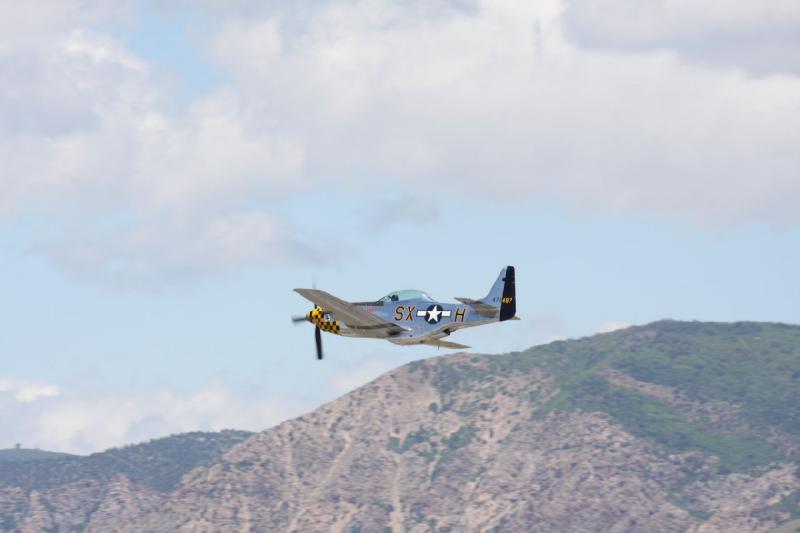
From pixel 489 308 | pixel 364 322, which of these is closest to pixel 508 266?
pixel 489 308

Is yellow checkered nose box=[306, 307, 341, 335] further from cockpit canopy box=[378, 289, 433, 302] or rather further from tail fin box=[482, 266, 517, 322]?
tail fin box=[482, 266, 517, 322]

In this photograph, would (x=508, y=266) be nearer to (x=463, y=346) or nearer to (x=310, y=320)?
(x=463, y=346)

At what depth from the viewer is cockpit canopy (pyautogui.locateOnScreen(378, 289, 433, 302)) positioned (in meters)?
102

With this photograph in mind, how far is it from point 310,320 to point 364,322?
23.0 ft

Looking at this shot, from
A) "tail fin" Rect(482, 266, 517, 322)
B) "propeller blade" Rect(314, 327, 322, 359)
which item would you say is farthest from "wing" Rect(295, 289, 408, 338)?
"tail fin" Rect(482, 266, 517, 322)

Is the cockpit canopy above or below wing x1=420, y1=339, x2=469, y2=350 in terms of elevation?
above

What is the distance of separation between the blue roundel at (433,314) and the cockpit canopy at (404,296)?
3.51ft

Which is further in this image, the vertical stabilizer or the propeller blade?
the propeller blade

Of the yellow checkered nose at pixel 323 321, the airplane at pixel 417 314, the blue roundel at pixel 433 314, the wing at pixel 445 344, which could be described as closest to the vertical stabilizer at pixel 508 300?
the airplane at pixel 417 314

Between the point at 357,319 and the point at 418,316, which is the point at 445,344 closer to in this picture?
the point at 418,316

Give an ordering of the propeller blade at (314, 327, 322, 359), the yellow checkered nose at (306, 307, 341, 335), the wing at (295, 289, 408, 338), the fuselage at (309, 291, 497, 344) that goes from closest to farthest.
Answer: the wing at (295, 289, 408, 338), the fuselage at (309, 291, 497, 344), the yellow checkered nose at (306, 307, 341, 335), the propeller blade at (314, 327, 322, 359)

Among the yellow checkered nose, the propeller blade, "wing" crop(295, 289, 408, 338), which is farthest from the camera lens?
the propeller blade

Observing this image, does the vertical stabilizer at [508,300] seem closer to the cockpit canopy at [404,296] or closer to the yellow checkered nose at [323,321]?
the cockpit canopy at [404,296]

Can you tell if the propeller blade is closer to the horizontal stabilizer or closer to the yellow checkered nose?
the yellow checkered nose
